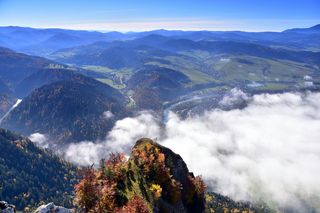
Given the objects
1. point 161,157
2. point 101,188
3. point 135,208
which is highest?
point 135,208

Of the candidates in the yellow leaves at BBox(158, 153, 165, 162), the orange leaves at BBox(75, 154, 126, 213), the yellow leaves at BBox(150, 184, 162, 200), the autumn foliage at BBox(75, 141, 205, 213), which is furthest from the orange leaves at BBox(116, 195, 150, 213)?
the yellow leaves at BBox(158, 153, 165, 162)

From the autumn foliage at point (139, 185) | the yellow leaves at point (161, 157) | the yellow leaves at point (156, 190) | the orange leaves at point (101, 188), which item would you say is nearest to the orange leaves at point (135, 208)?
the autumn foliage at point (139, 185)

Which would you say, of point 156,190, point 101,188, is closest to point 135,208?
point 156,190

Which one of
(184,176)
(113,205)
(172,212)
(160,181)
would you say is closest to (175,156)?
(184,176)

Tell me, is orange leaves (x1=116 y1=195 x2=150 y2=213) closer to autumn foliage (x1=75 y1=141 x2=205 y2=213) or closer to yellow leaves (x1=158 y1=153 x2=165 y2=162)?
autumn foliage (x1=75 y1=141 x2=205 y2=213)

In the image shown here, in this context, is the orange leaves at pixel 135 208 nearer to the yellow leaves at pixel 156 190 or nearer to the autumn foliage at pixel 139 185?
the autumn foliage at pixel 139 185

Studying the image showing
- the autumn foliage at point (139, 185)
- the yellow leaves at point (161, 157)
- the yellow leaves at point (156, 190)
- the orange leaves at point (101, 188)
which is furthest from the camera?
the yellow leaves at point (161, 157)

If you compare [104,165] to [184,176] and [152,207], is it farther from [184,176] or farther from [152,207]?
[184,176]

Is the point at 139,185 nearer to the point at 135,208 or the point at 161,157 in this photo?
the point at 161,157
